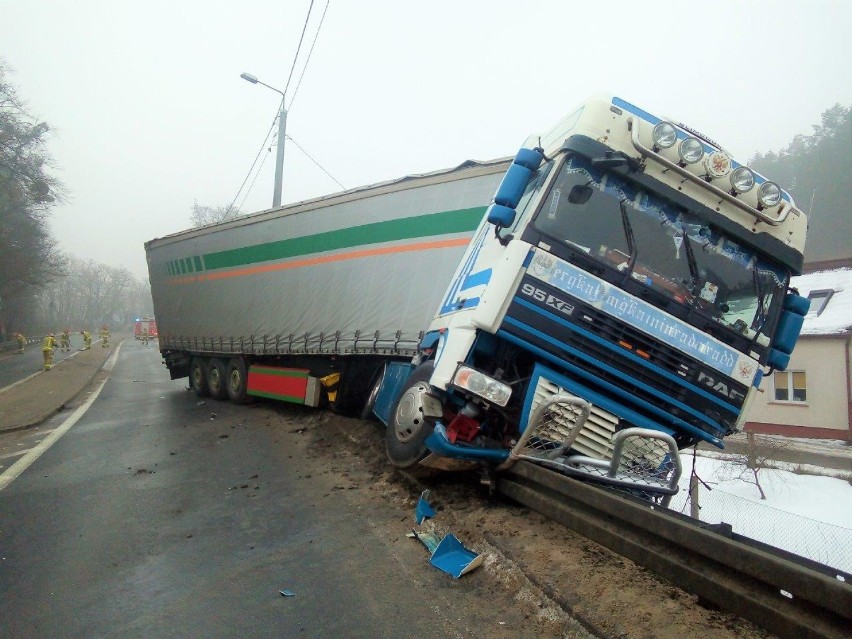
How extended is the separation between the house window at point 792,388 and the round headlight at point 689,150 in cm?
2111

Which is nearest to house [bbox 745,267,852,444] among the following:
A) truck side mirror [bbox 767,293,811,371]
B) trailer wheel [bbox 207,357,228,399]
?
trailer wheel [bbox 207,357,228,399]

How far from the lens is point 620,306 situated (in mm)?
4527

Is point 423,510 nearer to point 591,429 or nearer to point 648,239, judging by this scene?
point 591,429

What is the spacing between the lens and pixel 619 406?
4586 millimetres

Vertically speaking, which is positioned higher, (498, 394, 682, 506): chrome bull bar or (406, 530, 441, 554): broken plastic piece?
(498, 394, 682, 506): chrome bull bar

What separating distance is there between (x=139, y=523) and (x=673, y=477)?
4499mm

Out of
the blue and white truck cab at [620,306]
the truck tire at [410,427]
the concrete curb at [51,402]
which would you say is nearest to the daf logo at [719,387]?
the blue and white truck cab at [620,306]

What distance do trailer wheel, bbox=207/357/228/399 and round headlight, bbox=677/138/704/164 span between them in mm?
11540

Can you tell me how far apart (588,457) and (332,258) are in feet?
21.6

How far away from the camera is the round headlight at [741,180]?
15.5 feet

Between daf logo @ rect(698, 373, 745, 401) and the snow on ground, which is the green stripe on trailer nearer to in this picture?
daf logo @ rect(698, 373, 745, 401)

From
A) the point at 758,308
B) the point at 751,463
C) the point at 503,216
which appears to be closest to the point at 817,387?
the point at 751,463

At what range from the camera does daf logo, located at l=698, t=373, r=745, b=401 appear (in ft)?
15.1

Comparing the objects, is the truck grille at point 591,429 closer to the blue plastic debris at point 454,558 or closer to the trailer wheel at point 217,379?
the blue plastic debris at point 454,558
